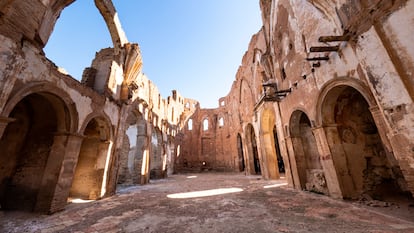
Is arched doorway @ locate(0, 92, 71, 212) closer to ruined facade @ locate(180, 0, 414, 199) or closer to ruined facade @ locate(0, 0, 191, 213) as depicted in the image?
ruined facade @ locate(0, 0, 191, 213)

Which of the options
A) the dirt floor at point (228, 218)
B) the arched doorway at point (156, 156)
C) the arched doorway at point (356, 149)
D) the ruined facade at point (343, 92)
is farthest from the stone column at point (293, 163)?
the arched doorway at point (156, 156)

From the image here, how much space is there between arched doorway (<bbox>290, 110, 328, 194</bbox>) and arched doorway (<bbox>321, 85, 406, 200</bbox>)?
1.38 m

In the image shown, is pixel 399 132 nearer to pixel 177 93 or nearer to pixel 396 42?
pixel 396 42

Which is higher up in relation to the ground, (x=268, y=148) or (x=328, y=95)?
(x=328, y=95)

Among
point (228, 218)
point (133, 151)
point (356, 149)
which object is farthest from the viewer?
point (133, 151)

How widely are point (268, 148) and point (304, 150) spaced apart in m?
4.06

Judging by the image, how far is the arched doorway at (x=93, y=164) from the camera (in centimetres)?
652

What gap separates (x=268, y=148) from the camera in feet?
37.3

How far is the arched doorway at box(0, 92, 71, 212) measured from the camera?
185 inches

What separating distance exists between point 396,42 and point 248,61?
12.5 meters

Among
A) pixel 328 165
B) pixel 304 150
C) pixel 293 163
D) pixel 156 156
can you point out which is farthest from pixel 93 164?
pixel 304 150

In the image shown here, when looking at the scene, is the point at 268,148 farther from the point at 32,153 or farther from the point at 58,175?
the point at 32,153

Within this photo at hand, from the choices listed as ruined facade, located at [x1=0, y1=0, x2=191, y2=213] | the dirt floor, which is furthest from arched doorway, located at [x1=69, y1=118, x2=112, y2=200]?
the dirt floor

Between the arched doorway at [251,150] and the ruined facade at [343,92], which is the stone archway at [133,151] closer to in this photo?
the ruined facade at [343,92]
